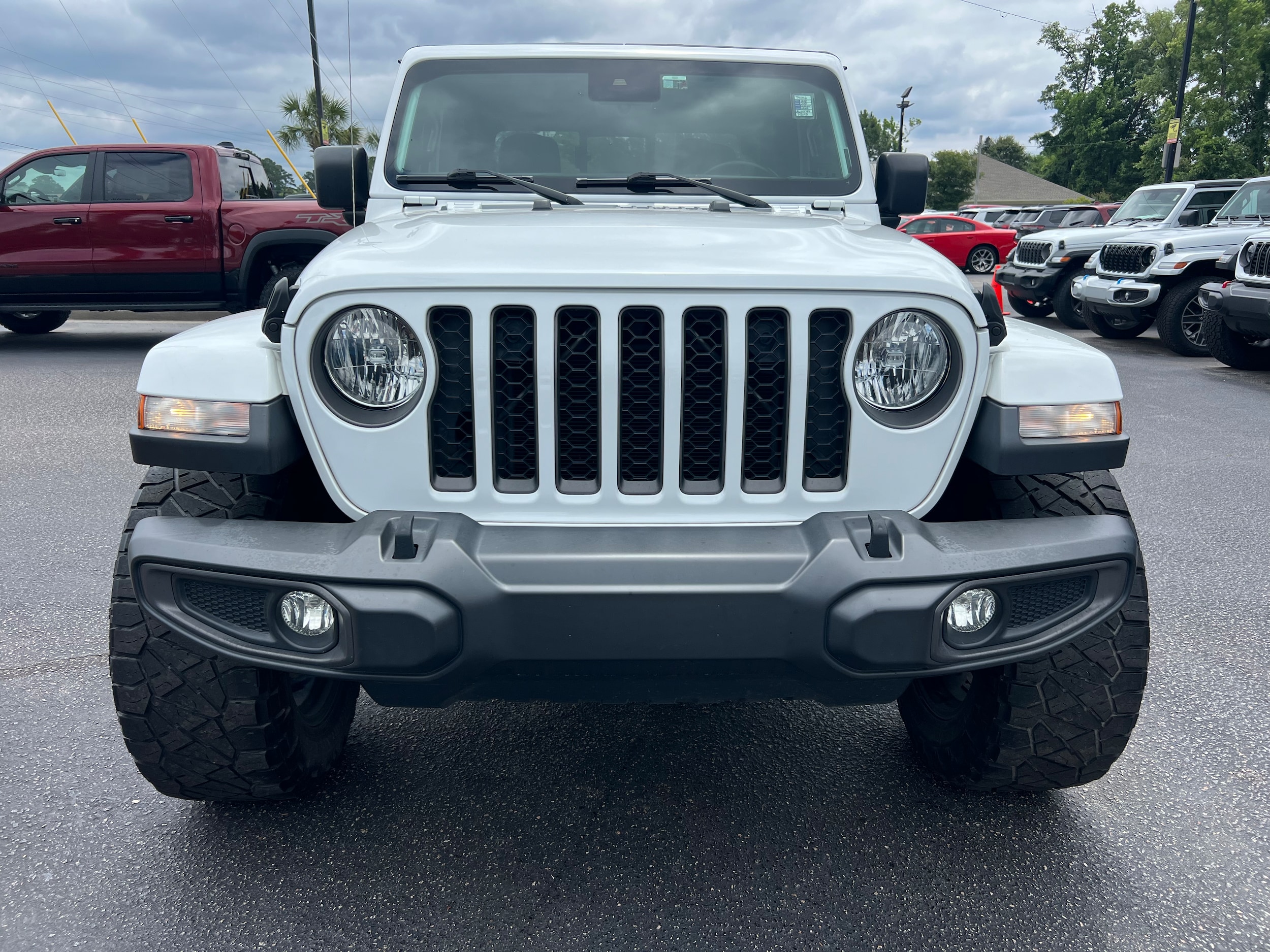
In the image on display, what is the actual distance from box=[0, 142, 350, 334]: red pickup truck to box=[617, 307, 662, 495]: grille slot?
8591 mm

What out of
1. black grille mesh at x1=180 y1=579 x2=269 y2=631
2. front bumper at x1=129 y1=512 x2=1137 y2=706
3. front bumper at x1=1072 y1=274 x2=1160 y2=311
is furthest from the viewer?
front bumper at x1=1072 y1=274 x2=1160 y2=311

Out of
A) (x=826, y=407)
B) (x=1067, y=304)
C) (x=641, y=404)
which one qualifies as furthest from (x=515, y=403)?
(x=1067, y=304)

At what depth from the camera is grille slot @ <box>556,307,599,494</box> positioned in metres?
1.86

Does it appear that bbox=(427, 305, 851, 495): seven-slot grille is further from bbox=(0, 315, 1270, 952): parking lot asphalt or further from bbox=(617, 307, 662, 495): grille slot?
bbox=(0, 315, 1270, 952): parking lot asphalt

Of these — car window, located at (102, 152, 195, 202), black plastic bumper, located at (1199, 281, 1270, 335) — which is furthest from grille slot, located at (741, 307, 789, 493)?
car window, located at (102, 152, 195, 202)

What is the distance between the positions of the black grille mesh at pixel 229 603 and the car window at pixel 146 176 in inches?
365

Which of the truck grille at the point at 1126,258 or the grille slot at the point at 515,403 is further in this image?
the truck grille at the point at 1126,258

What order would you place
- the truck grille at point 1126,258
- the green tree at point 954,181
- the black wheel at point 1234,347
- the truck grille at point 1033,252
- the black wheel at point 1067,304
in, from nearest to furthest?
the black wheel at point 1234,347 < the truck grille at point 1126,258 < the black wheel at point 1067,304 < the truck grille at point 1033,252 < the green tree at point 954,181

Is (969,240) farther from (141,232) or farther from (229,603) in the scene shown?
(229,603)

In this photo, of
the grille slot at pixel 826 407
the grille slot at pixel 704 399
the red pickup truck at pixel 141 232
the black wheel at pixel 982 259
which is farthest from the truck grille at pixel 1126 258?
Answer: the black wheel at pixel 982 259

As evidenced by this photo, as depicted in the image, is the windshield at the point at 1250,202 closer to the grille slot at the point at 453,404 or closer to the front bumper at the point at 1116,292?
the front bumper at the point at 1116,292

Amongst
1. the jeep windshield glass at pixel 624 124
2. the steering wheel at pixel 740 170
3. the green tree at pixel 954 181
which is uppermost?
the jeep windshield glass at pixel 624 124

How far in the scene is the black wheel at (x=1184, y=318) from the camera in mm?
10766

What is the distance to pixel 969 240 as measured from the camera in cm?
2267
